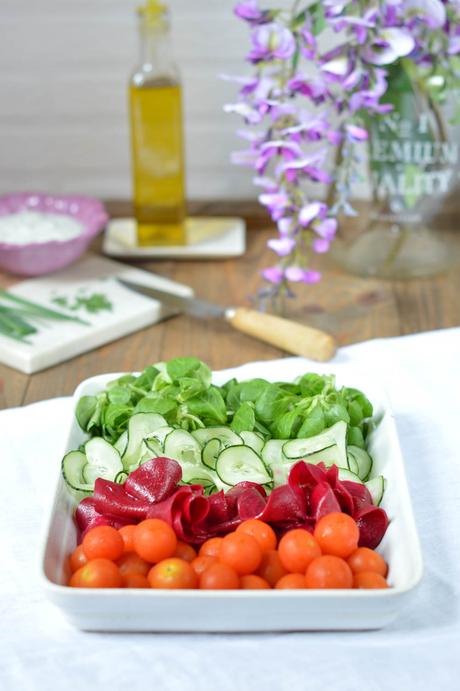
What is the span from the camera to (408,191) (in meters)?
1.46

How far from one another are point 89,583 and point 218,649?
0.11 m

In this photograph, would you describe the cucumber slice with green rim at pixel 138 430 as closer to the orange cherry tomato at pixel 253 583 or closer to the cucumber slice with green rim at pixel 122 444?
the cucumber slice with green rim at pixel 122 444

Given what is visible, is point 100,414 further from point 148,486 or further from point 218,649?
point 218,649

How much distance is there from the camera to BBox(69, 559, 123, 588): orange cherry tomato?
73 centimetres

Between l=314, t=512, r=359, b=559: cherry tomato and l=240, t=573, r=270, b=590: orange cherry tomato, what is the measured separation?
5 centimetres

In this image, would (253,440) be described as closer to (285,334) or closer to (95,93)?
(285,334)

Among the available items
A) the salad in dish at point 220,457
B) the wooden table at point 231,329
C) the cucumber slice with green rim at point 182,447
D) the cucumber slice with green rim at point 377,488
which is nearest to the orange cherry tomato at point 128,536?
the salad in dish at point 220,457

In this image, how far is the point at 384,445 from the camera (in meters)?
0.93

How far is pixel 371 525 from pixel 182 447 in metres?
0.18

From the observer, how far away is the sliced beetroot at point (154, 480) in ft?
2.70

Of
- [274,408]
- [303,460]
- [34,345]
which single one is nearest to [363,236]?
[34,345]

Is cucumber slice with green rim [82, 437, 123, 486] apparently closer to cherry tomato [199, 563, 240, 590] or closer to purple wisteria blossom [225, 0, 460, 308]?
cherry tomato [199, 563, 240, 590]

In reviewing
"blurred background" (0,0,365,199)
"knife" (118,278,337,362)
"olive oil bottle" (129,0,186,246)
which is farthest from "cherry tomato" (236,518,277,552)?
"blurred background" (0,0,365,199)

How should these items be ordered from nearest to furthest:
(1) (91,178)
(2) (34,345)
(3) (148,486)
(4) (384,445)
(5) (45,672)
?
(5) (45,672) → (3) (148,486) → (4) (384,445) → (2) (34,345) → (1) (91,178)
